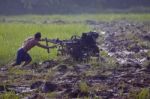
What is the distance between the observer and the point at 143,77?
13.2m

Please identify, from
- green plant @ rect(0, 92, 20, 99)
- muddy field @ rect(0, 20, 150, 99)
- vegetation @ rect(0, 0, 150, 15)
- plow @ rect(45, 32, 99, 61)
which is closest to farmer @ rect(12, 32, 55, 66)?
muddy field @ rect(0, 20, 150, 99)

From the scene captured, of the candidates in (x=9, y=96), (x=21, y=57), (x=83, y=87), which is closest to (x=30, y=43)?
(x=21, y=57)

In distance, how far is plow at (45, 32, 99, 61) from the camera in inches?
656

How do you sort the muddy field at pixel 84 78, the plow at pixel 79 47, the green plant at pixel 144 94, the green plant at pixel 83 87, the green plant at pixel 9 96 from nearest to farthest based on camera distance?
the green plant at pixel 144 94 → the green plant at pixel 9 96 → the muddy field at pixel 84 78 → the green plant at pixel 83 87 → the plow at pixel 79 47

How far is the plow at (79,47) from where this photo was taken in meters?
16.7

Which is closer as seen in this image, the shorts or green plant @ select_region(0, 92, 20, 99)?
green plant @ select_region(0, 92, 20, 99)

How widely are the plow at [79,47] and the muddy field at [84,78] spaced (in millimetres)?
279

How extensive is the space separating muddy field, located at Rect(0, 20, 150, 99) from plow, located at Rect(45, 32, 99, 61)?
0.28m

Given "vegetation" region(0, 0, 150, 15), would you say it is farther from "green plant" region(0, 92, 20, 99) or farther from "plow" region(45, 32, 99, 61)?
"green plant" region(0, 92, 20, 99)

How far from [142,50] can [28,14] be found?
122 feet

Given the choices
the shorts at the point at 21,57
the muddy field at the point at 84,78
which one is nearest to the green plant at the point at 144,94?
the muddy field at the point at 84,78

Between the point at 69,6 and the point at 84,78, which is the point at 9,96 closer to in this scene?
the point at 84,78

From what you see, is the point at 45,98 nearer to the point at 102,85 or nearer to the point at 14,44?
the point at 102,85

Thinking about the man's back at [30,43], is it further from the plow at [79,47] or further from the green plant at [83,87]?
the green plant at [83,87]
